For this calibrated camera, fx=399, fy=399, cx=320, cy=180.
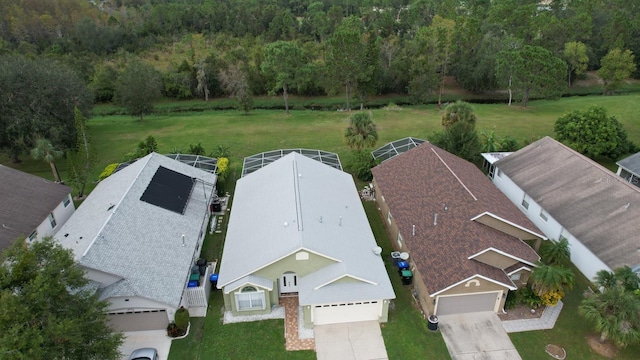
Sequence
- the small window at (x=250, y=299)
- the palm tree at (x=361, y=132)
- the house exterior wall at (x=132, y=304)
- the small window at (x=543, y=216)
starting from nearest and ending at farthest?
the house exterior wall at (x=132, y=304) < the small window at (x=250, y=299) < the small window at (x=543, y=216) < the palm tree at (x=361, y=132)

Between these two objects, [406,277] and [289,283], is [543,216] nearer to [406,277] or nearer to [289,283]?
→ [406,277]

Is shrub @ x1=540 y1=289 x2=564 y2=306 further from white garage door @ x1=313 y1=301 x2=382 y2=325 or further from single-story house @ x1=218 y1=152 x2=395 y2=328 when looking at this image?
white garage door @ x1=313 y1=301 x2=382 y2=325

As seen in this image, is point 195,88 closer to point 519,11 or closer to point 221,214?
point 221,214

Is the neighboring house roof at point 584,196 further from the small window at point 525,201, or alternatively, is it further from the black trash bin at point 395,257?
the black trash bin at point 395,257

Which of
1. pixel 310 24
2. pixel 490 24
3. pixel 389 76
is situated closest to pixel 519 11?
pixel 490 24

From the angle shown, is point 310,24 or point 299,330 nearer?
point 299,330

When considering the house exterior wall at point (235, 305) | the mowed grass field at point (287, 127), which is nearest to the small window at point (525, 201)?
the mowed grass field at point (287, 127)
